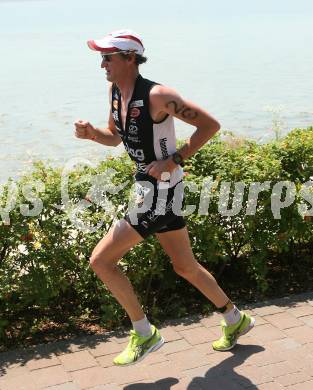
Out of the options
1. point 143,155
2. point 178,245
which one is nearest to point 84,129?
point 143,155

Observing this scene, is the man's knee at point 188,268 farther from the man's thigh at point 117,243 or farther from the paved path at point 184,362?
the paved path at point 184,362

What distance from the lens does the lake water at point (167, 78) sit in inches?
519

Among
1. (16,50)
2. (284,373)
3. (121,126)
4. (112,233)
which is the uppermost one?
(16,50)

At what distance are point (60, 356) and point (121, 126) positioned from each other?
1.59m

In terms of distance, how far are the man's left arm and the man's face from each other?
244 millimetres

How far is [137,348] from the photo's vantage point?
4824 millimetres

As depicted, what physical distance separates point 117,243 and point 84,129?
2.67 feet

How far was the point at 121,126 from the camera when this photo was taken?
477 centimetres

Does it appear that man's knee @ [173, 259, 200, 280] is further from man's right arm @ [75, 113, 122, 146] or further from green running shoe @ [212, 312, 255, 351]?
man's right arm @ [75, 113, 122, 146]

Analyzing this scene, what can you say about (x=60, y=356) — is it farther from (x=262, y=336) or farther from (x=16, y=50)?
(x=16, y=50)

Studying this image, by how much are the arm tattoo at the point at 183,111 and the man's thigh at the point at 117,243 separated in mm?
755

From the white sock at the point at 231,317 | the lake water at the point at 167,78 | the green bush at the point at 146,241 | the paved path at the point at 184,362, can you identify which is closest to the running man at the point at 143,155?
the paved path at the point at 184,362

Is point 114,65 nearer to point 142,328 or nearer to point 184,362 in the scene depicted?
point 142,328

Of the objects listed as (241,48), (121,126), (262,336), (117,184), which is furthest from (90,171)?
(241,48)
